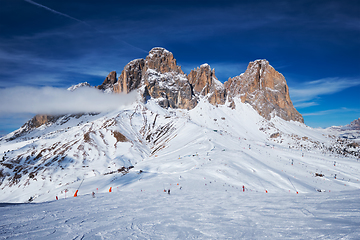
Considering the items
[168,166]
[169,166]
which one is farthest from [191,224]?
[168,166]

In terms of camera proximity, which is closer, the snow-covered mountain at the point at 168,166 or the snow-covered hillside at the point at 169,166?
the snow-covered hillside at the point at 169,166

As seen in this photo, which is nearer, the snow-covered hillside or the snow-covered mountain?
the snow-covered hillside

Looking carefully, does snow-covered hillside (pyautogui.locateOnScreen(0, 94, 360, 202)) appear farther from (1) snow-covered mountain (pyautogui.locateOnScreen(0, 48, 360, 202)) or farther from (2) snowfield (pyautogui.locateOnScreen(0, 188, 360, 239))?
(2) snowfield (pyautogui.locateOnScreen(0, 188, 360, 239))

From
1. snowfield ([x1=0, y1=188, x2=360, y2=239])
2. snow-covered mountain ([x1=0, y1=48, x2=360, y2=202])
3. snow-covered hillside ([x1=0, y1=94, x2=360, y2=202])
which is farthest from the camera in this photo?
snow-covered mountain ([x1=0, y1=48, x2=360, y2=202])

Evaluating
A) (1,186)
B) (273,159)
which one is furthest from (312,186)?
(1,186)

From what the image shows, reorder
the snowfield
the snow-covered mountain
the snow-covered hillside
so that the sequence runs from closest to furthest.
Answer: the snowfield → the snow-covered hillside → the snow-covered mountain

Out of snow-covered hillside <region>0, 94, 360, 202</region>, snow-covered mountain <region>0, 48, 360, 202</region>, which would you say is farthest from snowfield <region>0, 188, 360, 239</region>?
snow-covered mountain <region>0, 48, 360, 202</region>

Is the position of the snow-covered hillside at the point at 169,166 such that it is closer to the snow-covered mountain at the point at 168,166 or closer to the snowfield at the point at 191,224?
the snow-covered mountain at the point at 168,166

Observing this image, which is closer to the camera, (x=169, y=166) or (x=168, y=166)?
(x=169, y=166)

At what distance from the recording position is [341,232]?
302 inches

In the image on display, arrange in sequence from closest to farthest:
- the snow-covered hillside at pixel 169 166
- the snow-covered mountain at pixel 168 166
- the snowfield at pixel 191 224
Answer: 1. the snowfield at pixel 191 224
2. the snow-covered hillside at pixel 169 166
3. the snow-covered mountain at pixel 168 166

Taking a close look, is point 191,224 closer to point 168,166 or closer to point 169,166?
point 169,166

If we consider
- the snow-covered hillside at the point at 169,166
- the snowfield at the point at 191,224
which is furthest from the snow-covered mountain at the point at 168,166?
the snowfield at the point at 191,224

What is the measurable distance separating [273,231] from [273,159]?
6751 cm
